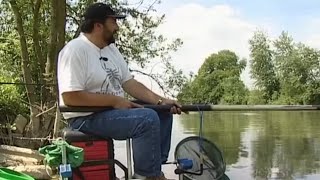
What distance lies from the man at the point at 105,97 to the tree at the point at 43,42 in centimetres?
616

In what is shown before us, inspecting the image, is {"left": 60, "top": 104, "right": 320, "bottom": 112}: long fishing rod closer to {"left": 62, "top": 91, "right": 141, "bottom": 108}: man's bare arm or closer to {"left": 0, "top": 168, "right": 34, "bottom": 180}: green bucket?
{"left": 62, "top": 91, "right": 141, "bottom": 108}: man's bare arm

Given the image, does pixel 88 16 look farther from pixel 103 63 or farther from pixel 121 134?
pixel 121 134

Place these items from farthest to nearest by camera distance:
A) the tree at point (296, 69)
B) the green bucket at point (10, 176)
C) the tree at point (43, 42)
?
1. the tree at point (296, 69)
2. the tree at point (43, 42)
3. the green bucket at point (10, 176)

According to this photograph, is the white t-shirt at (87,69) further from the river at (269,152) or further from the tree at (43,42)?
the tree at (43,42)

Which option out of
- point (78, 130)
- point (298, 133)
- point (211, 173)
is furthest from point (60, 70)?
point (298, 133)

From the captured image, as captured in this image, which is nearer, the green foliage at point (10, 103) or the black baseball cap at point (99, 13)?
the black baseball cap at point (99, 13)

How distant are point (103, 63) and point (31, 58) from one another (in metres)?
7.85

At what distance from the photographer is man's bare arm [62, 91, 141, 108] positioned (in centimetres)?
290

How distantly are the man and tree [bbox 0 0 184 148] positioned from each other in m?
6.16

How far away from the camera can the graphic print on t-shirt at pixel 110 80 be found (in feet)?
10.2

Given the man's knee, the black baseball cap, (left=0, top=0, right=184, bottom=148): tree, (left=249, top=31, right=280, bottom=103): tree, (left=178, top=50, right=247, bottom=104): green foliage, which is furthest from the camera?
(left=249, top=31, right=280, bottom=103): tree

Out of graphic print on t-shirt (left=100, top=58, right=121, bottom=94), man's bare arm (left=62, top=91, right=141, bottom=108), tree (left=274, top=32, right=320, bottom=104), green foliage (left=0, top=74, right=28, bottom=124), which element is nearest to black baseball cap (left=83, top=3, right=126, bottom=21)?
graphic print on t-shirt (left=100, top=58, right=121, bottom=94)

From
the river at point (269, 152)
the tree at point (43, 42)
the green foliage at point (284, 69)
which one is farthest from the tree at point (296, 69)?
the tree at point (43, 42)

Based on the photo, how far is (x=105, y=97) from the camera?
2.96m
